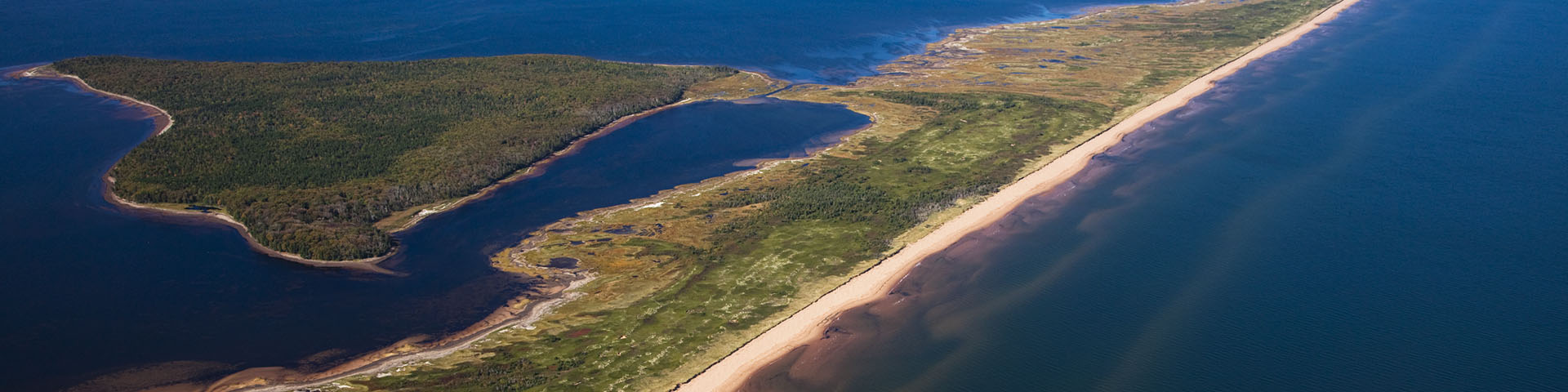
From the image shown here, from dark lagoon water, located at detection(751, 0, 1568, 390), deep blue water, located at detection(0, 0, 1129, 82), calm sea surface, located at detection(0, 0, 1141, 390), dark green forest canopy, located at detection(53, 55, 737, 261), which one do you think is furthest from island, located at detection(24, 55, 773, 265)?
dark lagoon water, located at detection(751, 0, 1568, 390)

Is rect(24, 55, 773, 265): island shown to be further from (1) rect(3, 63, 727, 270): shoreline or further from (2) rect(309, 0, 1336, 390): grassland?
(2) rect(309, 0, 1336, 390): grassland

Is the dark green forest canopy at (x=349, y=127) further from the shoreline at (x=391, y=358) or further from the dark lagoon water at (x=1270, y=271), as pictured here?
the dark lagoon water at (x=1270, y=271)

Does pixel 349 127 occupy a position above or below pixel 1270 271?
above

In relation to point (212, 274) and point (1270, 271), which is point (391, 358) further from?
point (1270, 271)

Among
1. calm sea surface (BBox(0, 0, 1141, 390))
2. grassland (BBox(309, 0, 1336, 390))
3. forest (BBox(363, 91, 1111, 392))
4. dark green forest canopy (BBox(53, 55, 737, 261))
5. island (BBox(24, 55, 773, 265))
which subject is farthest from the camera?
dark green forest canopy (BBox(53, 55, 737, 261))

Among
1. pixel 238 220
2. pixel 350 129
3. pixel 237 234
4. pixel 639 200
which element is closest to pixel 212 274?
pixel 237 234

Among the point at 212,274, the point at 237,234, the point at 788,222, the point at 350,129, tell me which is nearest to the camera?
the point at 212,274

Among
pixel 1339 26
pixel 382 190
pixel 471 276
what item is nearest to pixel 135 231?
pixel 382 190

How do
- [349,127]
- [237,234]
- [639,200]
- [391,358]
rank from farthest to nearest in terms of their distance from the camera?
1. [349,127]
2. [639,200]
3. [237,234]
4. [391,358]
